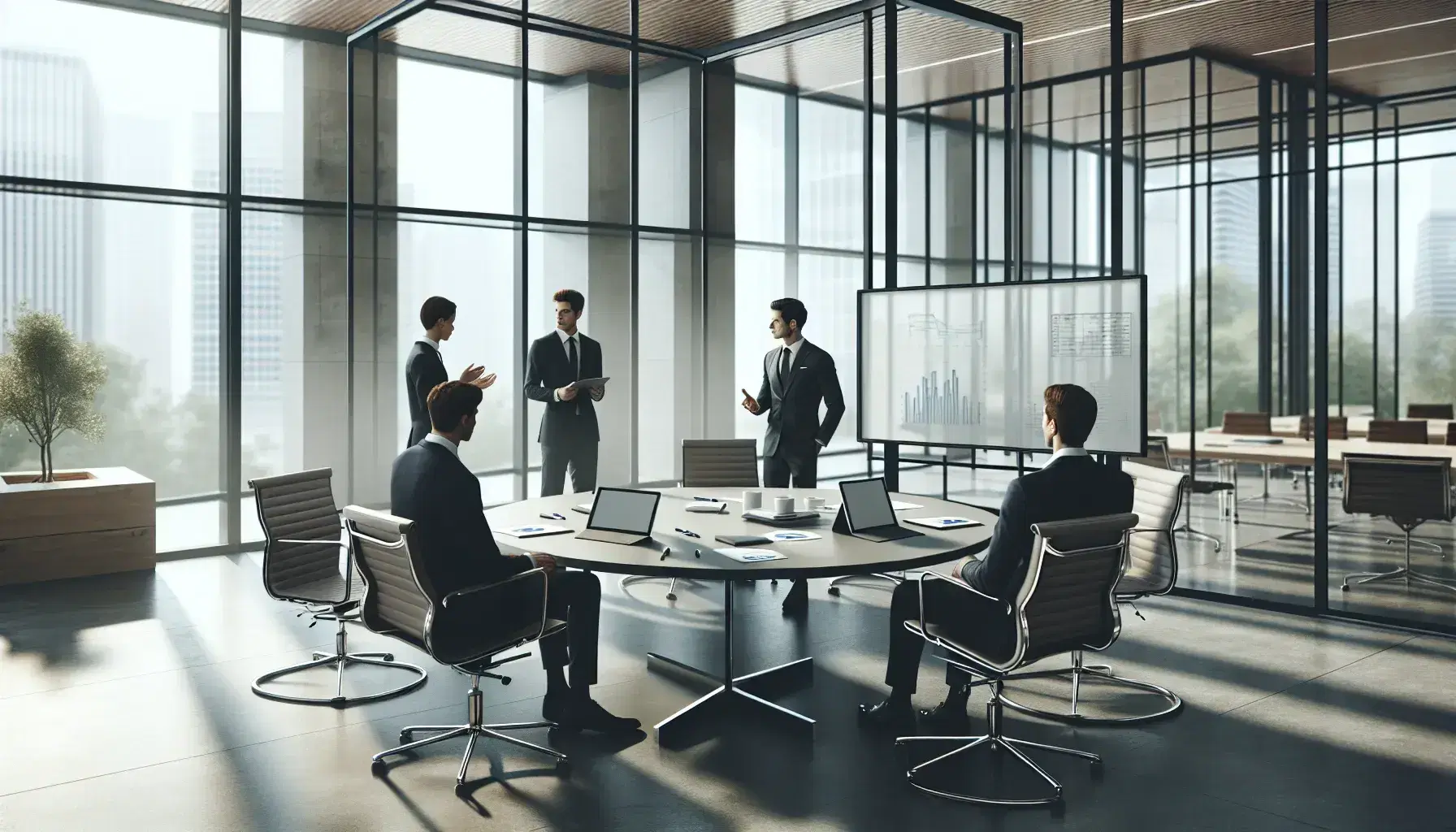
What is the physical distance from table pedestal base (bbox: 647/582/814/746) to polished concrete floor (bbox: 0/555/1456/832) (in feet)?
0.27

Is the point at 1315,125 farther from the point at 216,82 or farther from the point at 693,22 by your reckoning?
the point at 216,82

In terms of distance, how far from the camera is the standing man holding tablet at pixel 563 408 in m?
7.25

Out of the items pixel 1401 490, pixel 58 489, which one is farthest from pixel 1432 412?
→ pixel 58 489

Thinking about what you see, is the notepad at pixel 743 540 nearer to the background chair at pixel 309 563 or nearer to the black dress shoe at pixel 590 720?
the black dress shoe at pixel 590 720

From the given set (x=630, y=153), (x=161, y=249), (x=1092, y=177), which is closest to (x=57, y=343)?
(x=161, y=249)

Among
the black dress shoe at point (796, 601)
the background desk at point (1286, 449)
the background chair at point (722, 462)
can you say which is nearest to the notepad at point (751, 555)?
the black dress shoe at point (796, 601)

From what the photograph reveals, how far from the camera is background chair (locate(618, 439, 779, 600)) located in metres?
6.67

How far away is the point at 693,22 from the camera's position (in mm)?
8438

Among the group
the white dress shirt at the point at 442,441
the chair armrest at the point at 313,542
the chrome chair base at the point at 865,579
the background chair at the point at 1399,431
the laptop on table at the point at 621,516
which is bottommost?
the chrome chair base at the point at 865,579

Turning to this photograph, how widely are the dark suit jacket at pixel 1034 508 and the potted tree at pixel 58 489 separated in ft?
20.3

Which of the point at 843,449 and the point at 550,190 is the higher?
the point at 550,190

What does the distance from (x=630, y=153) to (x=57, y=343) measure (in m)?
4.08

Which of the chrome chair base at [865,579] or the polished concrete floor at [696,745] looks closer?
the polished concrete floor at [696,745]

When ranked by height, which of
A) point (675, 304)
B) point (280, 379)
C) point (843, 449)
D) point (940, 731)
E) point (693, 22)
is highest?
point (693, 22)
